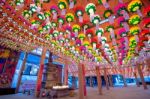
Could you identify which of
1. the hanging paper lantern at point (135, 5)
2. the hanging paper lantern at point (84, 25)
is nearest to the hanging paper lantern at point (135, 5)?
the hanging paper lantern at point (135, 5)

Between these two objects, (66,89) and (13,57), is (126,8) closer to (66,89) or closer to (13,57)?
(66,89)

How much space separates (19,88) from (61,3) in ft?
37.3

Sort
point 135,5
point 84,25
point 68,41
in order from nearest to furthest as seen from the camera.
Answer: point 135,5
point 84,25
point 68,41

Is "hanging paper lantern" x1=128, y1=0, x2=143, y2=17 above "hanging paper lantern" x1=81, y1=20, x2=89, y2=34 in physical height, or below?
below

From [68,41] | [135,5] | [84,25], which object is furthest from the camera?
[68,41]

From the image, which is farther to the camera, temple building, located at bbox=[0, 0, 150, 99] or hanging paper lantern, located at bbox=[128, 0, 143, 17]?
temple building, located at bbox=[0, 0, 150, 99]

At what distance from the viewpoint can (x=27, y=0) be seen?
3.03m

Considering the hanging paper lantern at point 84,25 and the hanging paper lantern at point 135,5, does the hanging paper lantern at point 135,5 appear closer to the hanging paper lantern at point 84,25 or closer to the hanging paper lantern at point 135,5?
the hanging paper lantern at point 135,5

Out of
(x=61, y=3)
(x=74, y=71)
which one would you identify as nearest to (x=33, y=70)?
(x=74, y=71)

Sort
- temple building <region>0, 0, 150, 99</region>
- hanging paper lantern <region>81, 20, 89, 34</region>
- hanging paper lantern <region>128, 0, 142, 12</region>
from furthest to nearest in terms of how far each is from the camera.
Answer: hanging paper lantern <region>81, 20, 89, 34</region> < temple building <region>0, 0, 150, 99</region> < hanging paper lantern <region>128, 0, 142, 12</region>

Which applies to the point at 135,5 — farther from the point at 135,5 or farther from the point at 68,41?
the point at 68,41

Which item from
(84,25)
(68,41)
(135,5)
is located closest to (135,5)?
(135,5)

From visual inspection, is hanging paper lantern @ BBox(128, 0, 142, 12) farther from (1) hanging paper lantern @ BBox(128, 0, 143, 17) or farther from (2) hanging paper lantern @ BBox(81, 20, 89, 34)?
(2) hanging paper lantern @ BBox(81, 20, 89, 34)

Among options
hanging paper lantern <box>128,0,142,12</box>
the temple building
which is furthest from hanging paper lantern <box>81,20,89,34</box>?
hanging paper lantern <box>128,0,142,12</box>
